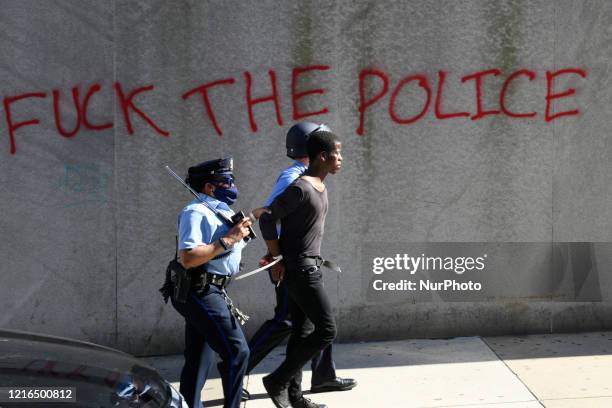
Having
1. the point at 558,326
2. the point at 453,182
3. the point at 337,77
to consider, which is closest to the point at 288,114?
the point at 337,77

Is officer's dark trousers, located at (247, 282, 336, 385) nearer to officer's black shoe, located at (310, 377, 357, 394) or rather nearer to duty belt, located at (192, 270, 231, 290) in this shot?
officer's black shoe, located at (310, 377, 357, 394)

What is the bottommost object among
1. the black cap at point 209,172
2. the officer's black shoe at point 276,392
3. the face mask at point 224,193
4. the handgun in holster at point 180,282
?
the officer's black shoe at point 276,392

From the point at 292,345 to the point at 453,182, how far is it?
89.9 inches

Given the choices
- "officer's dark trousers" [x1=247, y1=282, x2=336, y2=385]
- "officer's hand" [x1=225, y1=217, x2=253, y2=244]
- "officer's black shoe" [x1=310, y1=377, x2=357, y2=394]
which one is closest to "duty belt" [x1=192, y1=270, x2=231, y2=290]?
"officer's hand" [x1=225, y1=217, x2=253, y2=244]

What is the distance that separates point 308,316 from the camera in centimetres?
486

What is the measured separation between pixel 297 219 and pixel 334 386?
1.34 m

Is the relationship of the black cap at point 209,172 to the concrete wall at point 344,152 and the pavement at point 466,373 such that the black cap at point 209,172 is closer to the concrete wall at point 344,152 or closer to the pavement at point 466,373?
the pavement at point 466,373

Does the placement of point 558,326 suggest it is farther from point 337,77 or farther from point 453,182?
point 337,77

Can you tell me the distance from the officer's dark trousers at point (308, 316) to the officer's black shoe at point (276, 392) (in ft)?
0.13

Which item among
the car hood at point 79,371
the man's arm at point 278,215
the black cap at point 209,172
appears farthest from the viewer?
the man's arm at point 278,215

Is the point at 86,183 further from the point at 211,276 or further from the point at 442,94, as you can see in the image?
the point at 442,94

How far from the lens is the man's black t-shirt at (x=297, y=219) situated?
15.5 ft

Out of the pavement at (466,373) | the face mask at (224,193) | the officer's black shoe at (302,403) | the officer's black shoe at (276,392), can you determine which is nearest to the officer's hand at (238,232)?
the face mask at (224,193)

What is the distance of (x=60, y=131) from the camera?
6.39m
